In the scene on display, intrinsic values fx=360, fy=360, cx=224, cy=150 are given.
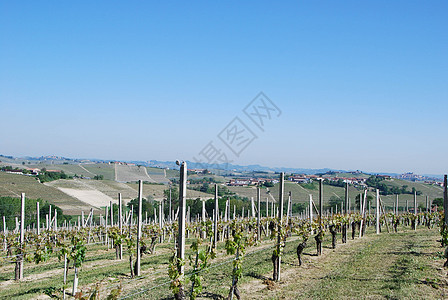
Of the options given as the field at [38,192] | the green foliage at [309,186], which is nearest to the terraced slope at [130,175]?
the field at [38,192]

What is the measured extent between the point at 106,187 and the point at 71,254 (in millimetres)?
70606

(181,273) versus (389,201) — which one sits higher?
(181,273)

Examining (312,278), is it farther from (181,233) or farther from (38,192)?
(38,192)

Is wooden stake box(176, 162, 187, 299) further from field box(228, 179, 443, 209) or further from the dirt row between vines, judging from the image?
field box(228, 179, 443, 209)

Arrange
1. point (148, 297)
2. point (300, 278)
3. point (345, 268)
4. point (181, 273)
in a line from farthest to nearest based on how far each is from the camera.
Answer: point (345, 268)
point (300, 278)
point (148, 297)
point (181, 273)

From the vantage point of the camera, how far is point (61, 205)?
5731cm

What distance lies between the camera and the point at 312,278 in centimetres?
1109

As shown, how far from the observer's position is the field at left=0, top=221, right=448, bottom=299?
9.34 meters

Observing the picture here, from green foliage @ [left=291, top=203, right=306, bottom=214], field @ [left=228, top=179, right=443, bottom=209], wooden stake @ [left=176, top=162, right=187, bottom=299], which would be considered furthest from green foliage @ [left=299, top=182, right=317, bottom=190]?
wooden stake @ [left=176, top=162, right=187, bottom=299]

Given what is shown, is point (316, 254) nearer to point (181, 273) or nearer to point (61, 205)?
point (181, 273)

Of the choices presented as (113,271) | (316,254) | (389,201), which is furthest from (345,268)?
(389,201)

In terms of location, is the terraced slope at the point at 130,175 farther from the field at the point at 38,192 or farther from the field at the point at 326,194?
the field at the point at 38,192

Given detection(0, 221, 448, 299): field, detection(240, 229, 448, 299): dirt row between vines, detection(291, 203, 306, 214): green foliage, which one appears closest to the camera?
detection(240, 229, 448, 299): dirt row between vines

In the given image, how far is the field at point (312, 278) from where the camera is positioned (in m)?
9.34
